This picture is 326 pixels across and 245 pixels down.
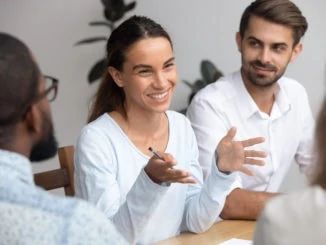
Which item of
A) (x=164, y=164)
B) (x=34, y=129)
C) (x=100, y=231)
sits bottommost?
(x=164, y=164)

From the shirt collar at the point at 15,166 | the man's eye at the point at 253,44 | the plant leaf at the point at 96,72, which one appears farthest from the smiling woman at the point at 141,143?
the plant leaf at the point at 96,72

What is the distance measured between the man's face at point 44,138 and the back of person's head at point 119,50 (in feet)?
2.86

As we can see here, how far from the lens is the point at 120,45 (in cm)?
207

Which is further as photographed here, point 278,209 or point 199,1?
point 199,1

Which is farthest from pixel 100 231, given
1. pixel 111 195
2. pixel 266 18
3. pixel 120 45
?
pixel 266 18

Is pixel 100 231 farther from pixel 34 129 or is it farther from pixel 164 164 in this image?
pixel 164 164

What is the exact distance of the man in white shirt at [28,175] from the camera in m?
1.01

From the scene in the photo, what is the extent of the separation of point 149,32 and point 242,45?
641 mm

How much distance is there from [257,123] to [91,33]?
5.40 feet

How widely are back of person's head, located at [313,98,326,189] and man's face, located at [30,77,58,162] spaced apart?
0.46m

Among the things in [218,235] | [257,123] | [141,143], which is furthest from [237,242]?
[257,123]

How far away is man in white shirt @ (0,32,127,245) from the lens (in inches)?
39.9

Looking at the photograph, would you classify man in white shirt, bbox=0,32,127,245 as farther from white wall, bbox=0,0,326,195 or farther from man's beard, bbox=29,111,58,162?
white wall, bbox=0,0,326,195

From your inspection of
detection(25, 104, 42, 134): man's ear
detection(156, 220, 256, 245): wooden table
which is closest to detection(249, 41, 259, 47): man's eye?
detection(156, 220, 256, 245): wooden table
